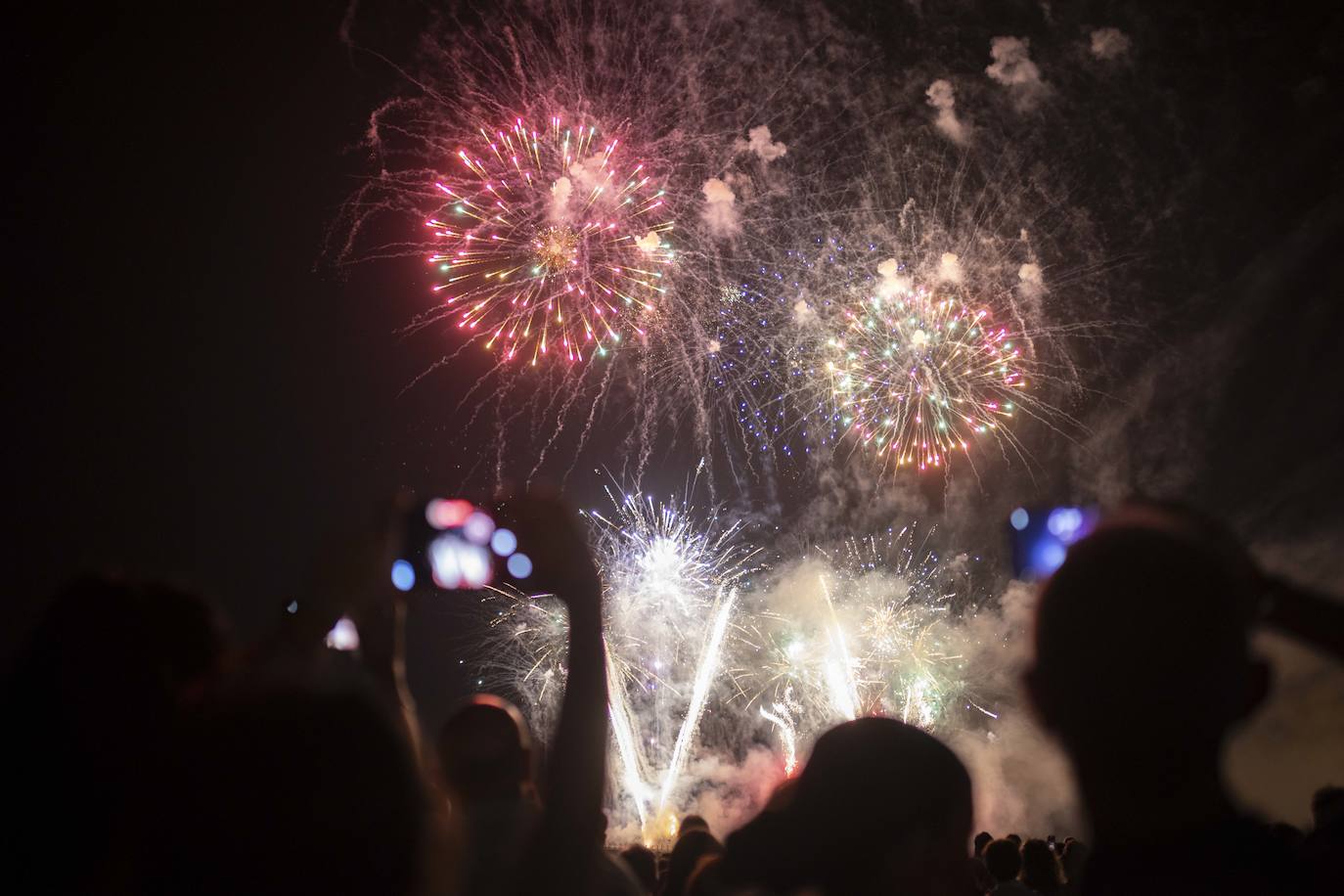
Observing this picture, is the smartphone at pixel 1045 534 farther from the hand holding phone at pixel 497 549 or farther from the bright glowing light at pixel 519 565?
the bright glowing light at pixel 519 565

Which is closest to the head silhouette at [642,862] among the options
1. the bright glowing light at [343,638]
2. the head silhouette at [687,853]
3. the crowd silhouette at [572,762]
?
the head silhouette at [687,853]

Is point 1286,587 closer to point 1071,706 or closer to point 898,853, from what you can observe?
point 1071,706

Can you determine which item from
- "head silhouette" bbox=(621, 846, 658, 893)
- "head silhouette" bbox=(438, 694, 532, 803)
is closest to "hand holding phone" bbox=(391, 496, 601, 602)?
"head silhouette" bbox=(438, 694, 532, 803)

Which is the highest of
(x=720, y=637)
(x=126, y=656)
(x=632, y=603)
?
(x=126, y=656)

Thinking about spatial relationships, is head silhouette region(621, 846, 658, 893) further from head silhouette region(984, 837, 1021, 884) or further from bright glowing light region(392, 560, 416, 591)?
bright glowing light region(392, 560, 416, 591)

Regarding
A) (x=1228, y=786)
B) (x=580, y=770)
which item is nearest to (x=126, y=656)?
(x=580, y=770)

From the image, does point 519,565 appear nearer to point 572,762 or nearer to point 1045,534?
point 572,762
